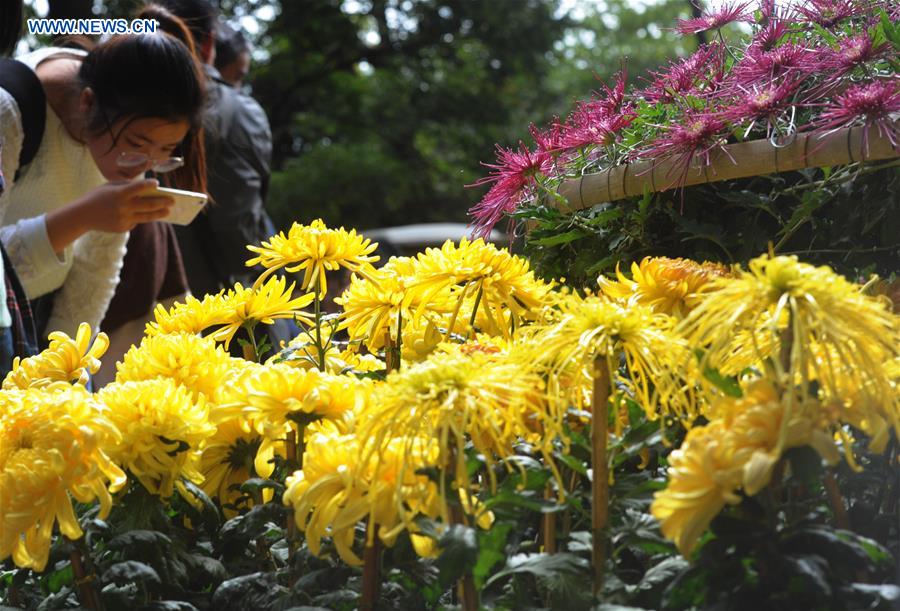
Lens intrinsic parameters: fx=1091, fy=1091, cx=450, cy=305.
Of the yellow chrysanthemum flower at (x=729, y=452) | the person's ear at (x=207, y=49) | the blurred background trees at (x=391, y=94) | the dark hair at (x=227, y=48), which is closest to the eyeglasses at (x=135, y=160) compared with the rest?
the person's ear at (x=207, y=49)

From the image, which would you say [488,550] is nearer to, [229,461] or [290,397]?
[290,397]

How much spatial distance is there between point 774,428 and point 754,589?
11 centimetres

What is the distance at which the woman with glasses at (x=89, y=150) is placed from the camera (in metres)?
2.55

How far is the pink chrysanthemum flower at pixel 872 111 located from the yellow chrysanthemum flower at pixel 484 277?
1.20 ft

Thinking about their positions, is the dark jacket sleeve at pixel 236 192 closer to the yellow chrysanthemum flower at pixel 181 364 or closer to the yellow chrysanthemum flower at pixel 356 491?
the yellow chrysanthemum flower at pixel 181 364

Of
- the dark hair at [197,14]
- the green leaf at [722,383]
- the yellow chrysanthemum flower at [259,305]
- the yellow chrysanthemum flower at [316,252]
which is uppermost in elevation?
the dark hair at [197,14]

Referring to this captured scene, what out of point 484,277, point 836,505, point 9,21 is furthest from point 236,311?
point 9,21

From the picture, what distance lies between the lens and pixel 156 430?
3.50 ft

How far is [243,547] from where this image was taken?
1.16 meters

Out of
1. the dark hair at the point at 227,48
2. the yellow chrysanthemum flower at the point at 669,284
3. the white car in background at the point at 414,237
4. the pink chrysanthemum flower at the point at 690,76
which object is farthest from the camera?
the white car in background at the point at 414,237

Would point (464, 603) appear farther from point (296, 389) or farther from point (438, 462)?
point (296, 389)

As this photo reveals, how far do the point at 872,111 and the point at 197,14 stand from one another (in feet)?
9.99

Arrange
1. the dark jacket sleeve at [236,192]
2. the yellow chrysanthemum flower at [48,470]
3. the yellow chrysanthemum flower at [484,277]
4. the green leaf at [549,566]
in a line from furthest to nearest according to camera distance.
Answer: the dark jacket sleeve at [236,192] < the yellow chrysanthemum flower at [484,277] < the yellow chrysanthemum flower at [48,470] < the green leaf at [549,566]

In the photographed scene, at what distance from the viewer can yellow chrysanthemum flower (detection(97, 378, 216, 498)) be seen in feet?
3.51
